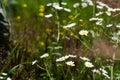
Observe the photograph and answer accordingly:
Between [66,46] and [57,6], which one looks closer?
[57,6]

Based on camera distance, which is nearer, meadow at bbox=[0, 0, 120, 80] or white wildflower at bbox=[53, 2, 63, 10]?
meadow at bbox=[0, 0, 120, 80]

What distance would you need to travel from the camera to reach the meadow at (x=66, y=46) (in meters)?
3.82

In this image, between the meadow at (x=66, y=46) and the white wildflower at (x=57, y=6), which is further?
the white wildflower at (x=57, y=6)

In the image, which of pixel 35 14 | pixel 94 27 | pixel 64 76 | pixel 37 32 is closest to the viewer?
pixel 64 76

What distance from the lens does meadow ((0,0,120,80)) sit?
3.82 m

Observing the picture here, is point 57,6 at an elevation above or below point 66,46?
above

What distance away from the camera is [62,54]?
436 centimetres

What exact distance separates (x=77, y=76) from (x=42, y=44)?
1805 millimetres

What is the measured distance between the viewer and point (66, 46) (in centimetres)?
496

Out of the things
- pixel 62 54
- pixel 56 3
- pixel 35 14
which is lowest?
pixel 35 14

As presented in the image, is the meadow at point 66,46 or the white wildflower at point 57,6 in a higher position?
the white wildflower at point 57,6

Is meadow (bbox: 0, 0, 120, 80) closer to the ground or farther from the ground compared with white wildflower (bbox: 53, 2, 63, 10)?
closer to the ground

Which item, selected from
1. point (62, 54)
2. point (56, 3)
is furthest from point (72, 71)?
point (56, 3)

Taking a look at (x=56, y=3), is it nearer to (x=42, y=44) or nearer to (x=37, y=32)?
(x=42, y=44)
